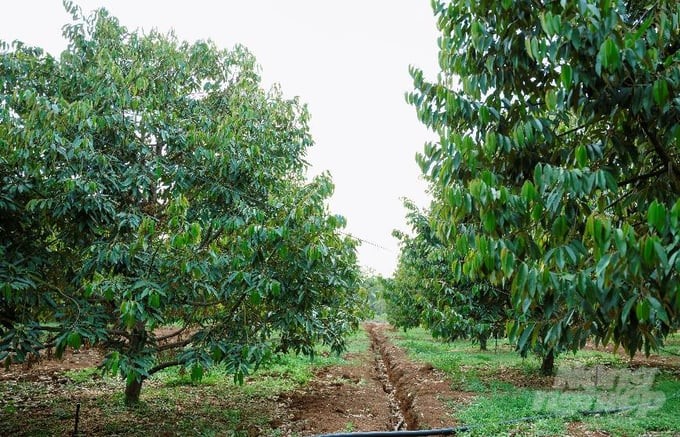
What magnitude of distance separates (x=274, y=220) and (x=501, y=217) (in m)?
3.33

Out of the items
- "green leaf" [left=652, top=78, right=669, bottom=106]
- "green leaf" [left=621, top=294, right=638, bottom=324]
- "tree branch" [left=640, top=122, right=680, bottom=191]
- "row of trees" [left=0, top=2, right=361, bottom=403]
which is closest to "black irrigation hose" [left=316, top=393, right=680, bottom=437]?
"row of trees" [left=0, top=2, right=361, bottom=403]

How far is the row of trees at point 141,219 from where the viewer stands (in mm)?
5258

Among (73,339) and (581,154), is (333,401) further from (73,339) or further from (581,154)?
(581,154)

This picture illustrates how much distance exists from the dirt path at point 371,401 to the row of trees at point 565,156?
488 centimetres

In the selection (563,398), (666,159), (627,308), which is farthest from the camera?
(563,398)

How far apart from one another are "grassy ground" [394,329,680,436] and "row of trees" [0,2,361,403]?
3262 mm

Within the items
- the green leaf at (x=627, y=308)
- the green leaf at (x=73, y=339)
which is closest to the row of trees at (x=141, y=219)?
the green leaf at (x=73, y=339)

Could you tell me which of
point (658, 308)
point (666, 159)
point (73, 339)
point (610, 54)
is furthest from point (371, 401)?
point (610, 54)

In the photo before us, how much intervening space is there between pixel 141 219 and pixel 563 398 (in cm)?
786

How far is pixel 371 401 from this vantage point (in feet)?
34.0

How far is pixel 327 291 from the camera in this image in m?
6.68

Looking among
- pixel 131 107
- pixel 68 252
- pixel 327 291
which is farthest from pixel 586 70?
pixel 68 252

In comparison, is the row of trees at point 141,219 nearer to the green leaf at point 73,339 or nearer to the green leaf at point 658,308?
the green leaf at point 73,339

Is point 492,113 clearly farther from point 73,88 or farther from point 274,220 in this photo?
point 73,88
